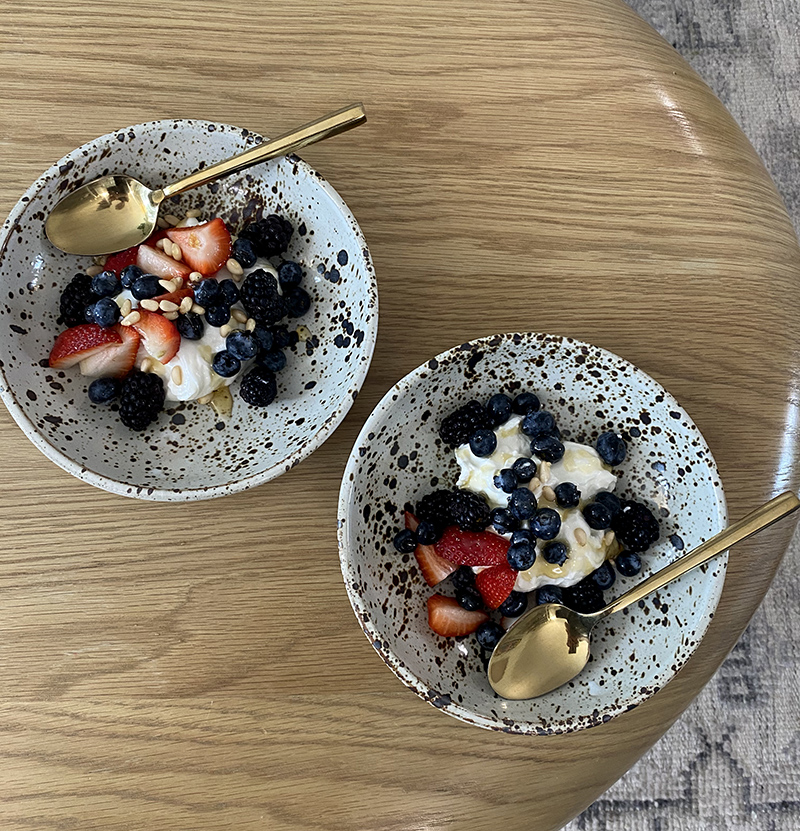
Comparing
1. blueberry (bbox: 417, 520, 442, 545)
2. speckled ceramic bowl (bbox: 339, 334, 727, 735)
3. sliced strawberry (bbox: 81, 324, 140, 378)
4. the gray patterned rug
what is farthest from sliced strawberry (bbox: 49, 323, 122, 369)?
the gray patterned rug

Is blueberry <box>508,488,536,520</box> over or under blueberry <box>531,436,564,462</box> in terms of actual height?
under

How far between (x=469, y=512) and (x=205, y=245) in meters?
0.53

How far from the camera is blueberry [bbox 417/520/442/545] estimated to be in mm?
1098

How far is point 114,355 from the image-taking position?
111 cm

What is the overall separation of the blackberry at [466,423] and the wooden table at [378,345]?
0.12 m

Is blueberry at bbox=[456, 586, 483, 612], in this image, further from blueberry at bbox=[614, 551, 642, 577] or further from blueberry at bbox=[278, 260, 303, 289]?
blueberry at bbox=[278, 260, 303, 289]

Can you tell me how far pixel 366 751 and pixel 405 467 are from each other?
1.31ft

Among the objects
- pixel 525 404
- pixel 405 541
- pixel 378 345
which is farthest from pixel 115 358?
pixel 525 404

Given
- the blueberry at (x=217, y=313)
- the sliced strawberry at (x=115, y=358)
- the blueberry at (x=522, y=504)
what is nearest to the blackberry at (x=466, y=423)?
the blueberry at (x=522, y=504)

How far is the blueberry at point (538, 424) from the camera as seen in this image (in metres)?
1.09

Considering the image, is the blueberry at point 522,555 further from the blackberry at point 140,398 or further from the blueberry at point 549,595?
the blackberry at point 140,398

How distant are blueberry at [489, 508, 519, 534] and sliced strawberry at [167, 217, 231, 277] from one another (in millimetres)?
530

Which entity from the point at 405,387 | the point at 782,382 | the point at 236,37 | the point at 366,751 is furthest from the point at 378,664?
the point at 236,37

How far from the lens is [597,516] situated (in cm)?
109
